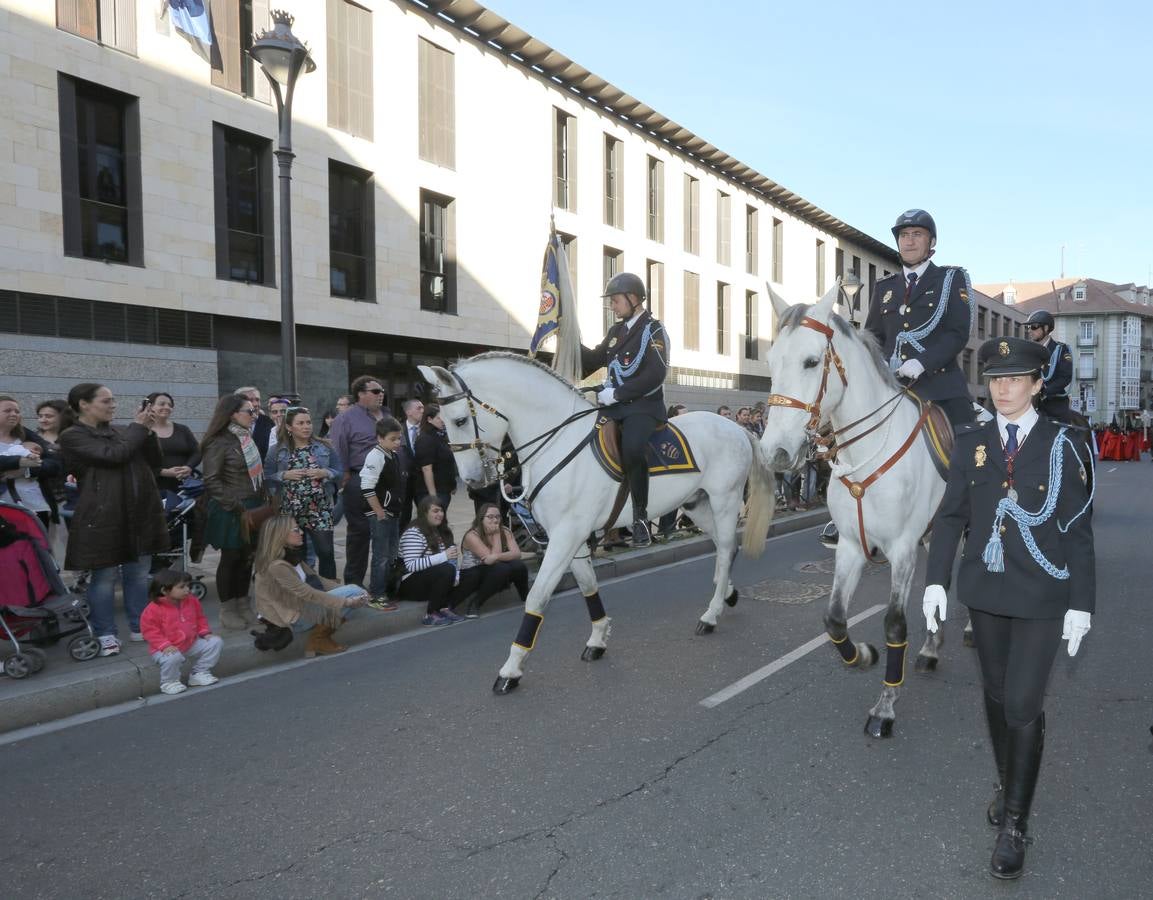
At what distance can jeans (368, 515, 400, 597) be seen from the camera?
7531 mm

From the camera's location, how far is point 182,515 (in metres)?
7.53

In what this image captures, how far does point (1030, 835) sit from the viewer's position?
323 cm

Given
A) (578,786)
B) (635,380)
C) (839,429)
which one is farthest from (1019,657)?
(635,380)

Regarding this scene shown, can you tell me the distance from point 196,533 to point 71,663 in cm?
211

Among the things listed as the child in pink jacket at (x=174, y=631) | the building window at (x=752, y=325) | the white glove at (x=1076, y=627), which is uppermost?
the building window at (x=752, y=325)

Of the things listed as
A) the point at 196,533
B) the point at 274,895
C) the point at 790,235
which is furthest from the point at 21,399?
the point at 790,235

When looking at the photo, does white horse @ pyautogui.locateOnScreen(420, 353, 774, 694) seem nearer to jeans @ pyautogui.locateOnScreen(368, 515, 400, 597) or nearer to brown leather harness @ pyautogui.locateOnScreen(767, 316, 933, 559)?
brown leather harness @ pyautogui.locateOnScreen(767, 316, 933, 559)

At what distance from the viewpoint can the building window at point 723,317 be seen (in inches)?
1294

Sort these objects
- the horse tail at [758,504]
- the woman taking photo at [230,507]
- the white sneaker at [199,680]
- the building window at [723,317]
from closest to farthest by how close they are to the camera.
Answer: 1. the white sneaker at [199,680]
2. the woman taking photo at [230,507]
3. the horse tail at [758,504]
4. the building window at [723,317]

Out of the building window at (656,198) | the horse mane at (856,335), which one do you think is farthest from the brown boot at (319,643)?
the building window at (656,198)

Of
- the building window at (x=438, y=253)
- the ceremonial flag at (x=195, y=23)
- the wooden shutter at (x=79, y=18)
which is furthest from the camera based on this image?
the building window at (x=438, y=253)

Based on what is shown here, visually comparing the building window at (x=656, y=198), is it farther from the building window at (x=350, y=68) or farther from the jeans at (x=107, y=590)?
the jeans at (x=107, y=590)

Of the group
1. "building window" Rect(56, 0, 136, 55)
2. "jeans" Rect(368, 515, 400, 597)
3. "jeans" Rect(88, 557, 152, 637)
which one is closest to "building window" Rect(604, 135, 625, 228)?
"building window" Rect(56, 0, 136, 55)

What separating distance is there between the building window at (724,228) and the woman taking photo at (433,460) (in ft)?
84.1
